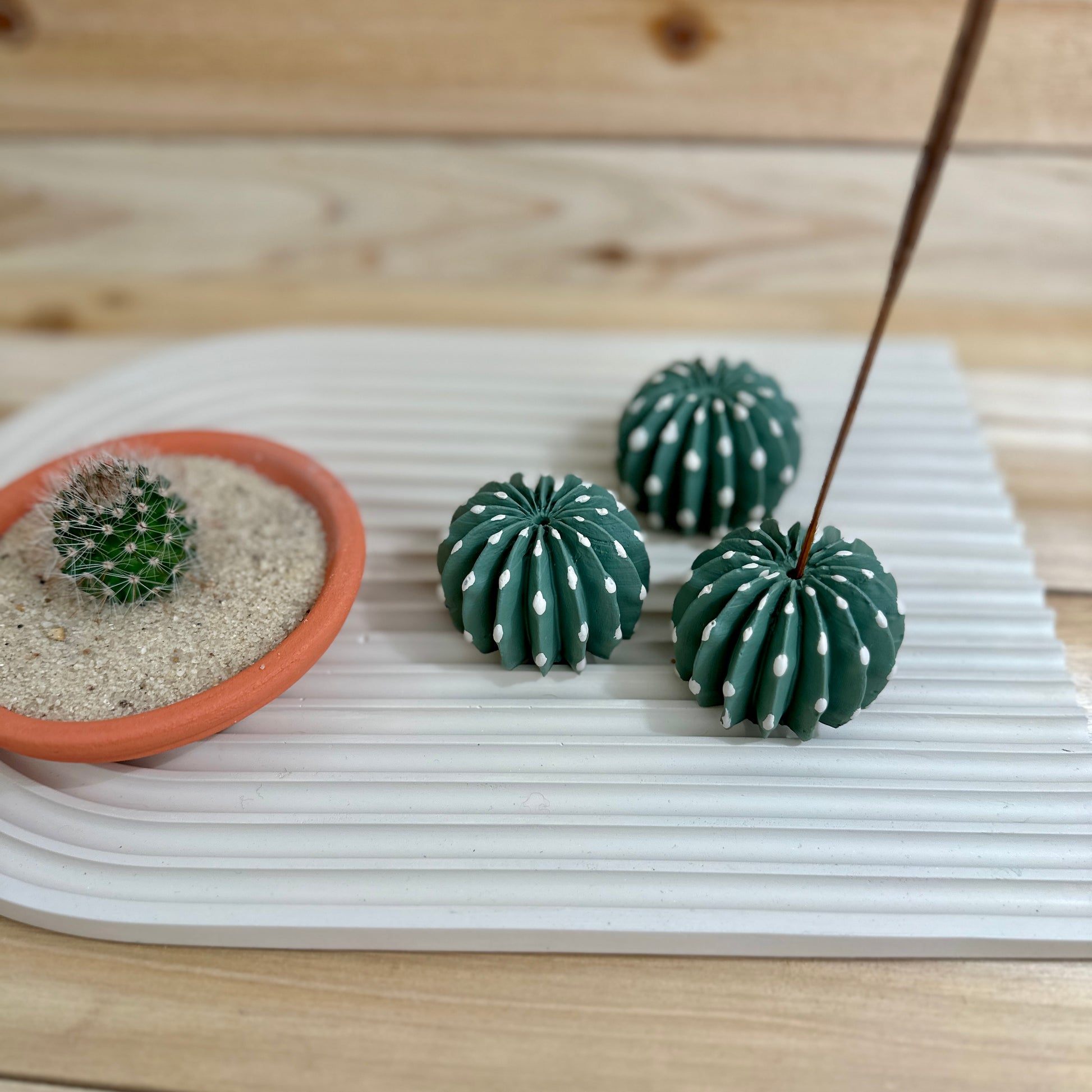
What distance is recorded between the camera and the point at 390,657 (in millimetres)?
792

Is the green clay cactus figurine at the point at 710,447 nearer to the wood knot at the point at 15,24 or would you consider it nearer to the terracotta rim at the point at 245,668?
the terracotta rim at the point at 245,668

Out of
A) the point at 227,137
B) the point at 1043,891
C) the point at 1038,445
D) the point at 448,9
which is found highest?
the point at 448,9

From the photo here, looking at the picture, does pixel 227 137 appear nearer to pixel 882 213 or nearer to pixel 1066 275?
pixel 882 213

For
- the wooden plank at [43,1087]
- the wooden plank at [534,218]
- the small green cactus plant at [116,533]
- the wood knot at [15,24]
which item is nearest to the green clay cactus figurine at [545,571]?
the small green cactus plant at [116,533]

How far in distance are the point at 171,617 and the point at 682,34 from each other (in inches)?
36.0

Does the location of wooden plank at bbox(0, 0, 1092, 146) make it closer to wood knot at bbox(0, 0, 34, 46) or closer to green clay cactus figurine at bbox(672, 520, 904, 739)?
wood knot at bbox(0, 0, 34, 46)

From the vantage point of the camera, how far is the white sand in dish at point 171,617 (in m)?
0.69

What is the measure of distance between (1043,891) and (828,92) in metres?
0.96

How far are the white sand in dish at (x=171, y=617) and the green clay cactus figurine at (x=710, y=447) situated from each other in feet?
0.98

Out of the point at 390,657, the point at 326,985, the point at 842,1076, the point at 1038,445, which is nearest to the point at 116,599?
the point at 390,657

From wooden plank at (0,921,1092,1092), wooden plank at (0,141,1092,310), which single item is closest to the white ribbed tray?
wooden plank at (0,921,1092,1092)

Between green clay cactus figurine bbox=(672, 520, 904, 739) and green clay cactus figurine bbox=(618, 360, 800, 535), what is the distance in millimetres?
135

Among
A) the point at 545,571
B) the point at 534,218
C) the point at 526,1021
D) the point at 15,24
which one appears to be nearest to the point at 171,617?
the point at 545,571

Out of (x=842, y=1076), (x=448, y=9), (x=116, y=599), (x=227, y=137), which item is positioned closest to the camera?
(x=842, y=1076)
